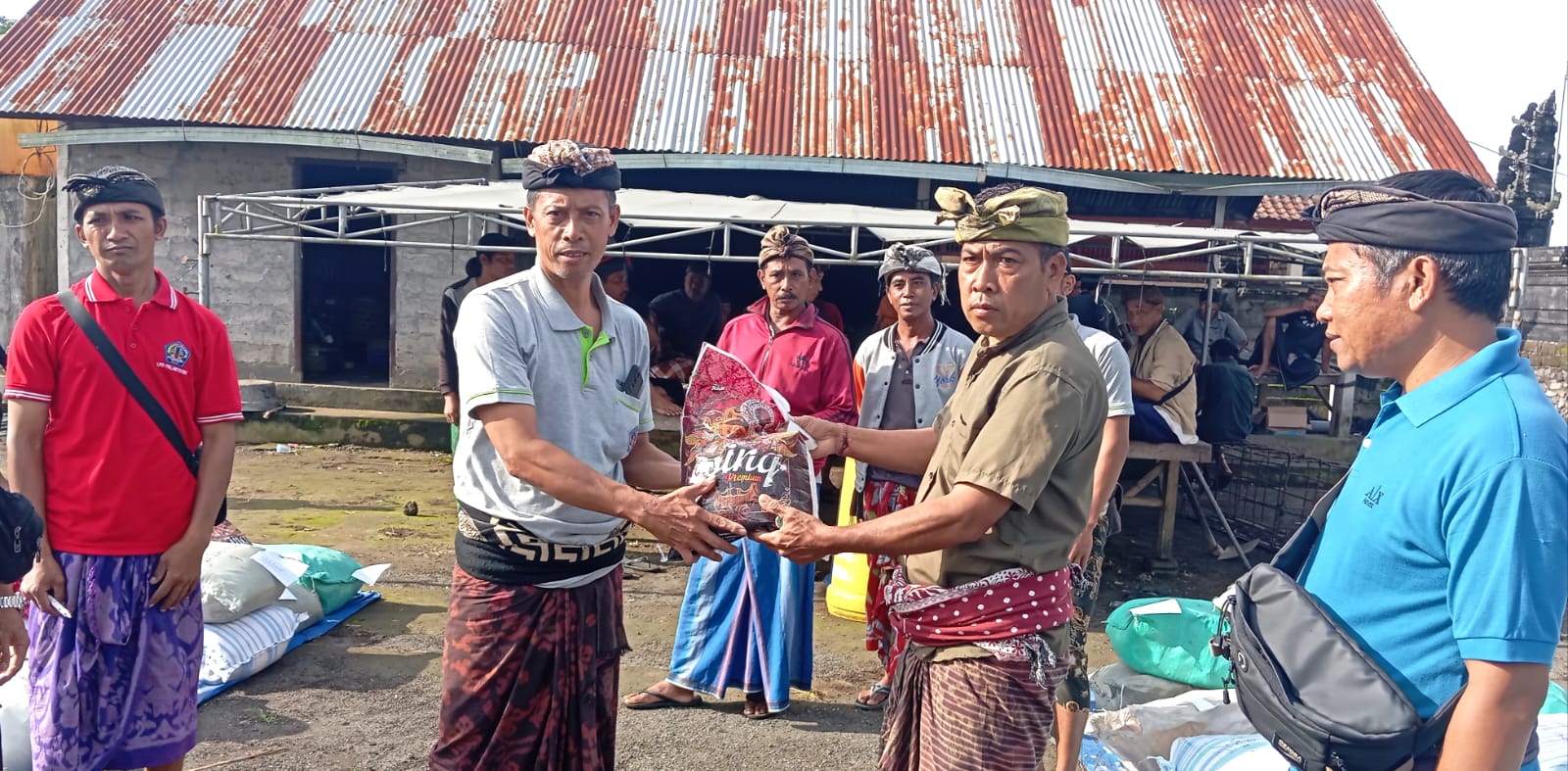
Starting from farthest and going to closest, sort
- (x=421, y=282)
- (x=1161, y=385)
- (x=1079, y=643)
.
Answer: (x=421, y=282) → (x=1161, y=385) → (x=1079, y=643)

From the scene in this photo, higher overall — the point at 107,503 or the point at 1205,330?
the point at 1205,330

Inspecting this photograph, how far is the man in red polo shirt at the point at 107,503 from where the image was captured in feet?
9.14

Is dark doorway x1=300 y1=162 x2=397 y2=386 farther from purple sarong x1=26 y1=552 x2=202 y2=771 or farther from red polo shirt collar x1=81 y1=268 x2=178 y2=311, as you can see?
purple sarong x1=26 y1=552 x2=202 y2=771

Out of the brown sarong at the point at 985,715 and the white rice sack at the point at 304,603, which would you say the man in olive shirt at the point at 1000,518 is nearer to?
the brown sarong at the point at 985,715

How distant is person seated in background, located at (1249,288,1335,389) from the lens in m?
9.09

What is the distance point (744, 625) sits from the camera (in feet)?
14.4

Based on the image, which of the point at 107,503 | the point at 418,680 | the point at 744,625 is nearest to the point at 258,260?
the point at 418,680

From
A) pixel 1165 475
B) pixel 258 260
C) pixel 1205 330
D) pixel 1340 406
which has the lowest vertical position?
pixel 1165 475

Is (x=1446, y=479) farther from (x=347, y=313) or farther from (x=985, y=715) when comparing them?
(x=347, y=313)

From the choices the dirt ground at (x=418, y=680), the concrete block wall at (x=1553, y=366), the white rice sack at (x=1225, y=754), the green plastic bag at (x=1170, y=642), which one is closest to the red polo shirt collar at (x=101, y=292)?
the dirt ground at (x=418, y=680)

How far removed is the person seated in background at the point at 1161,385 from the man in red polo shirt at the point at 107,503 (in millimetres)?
5551

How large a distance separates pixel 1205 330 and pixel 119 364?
7312 millimetres

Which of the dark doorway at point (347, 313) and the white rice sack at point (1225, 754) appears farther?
the dark doorway at point (347, 313)

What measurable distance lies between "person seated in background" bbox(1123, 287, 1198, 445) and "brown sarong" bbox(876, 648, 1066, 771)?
4703 mm
